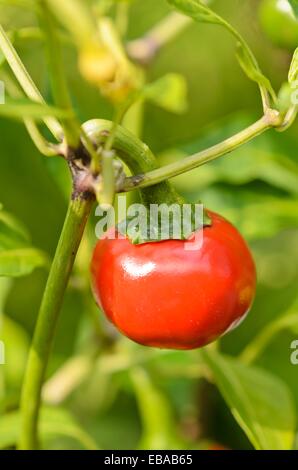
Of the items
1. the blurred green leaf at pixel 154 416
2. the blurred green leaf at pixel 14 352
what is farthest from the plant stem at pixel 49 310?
the blurred green leaf at pixel 14 352

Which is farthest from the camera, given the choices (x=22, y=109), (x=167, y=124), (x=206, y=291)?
(x=167, y=124)

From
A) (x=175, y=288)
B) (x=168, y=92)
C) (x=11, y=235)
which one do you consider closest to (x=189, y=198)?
(x=11, y=235)

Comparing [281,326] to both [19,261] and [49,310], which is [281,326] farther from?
[49,310]

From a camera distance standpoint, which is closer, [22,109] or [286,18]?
[22,109]

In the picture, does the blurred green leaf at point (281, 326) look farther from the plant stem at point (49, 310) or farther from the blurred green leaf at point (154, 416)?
the plant stem at point (49, 310)

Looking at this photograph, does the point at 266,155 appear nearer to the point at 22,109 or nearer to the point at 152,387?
the point at 152,387

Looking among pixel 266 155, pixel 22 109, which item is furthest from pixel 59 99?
pixel 266 155
